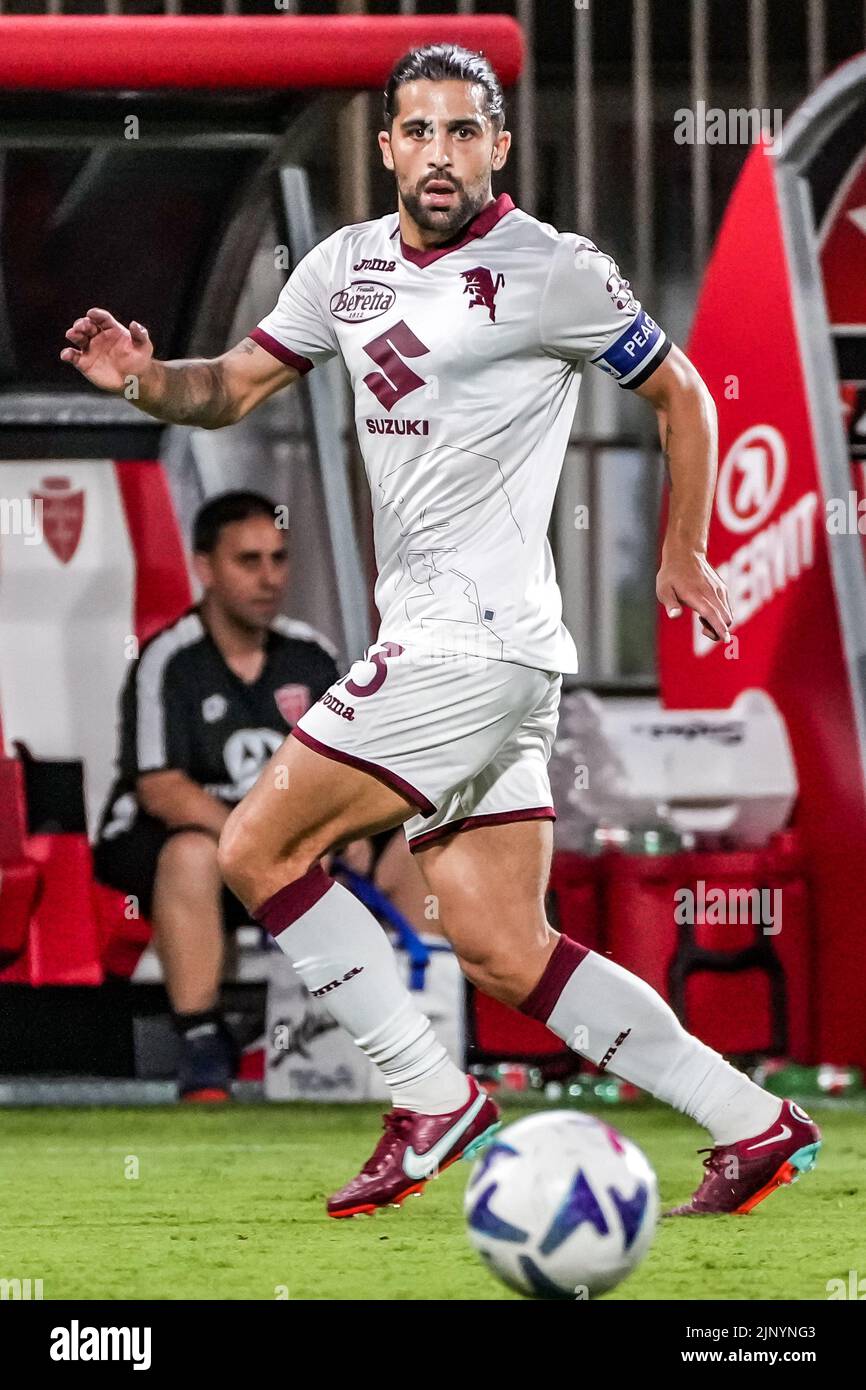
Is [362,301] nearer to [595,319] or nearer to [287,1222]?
[595,319]

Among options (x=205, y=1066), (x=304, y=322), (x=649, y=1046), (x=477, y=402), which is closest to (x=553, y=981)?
(x=649, y=1046)

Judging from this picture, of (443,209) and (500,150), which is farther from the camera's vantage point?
(500,150)

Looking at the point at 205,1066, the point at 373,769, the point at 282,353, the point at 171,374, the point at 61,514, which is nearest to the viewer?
the point at 373,769

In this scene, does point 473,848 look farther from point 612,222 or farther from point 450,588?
point 612,222

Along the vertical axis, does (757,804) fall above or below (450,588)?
below

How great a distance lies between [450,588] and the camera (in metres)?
3.93

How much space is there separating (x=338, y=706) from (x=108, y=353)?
0.70 m

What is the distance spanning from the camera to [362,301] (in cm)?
403

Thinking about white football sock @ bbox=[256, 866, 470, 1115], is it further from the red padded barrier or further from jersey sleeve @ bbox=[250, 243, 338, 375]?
the red padded barrier

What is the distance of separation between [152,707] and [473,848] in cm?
265

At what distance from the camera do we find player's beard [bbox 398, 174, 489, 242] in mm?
3951

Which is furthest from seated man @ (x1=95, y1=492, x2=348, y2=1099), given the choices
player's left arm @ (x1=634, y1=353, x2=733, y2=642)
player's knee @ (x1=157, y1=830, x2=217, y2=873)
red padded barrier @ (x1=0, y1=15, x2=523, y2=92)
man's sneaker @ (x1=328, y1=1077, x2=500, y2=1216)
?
player's left arm @ (x1=634, y1=353, x2=733, y2=642)

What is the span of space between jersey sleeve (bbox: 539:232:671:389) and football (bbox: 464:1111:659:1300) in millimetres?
1312
